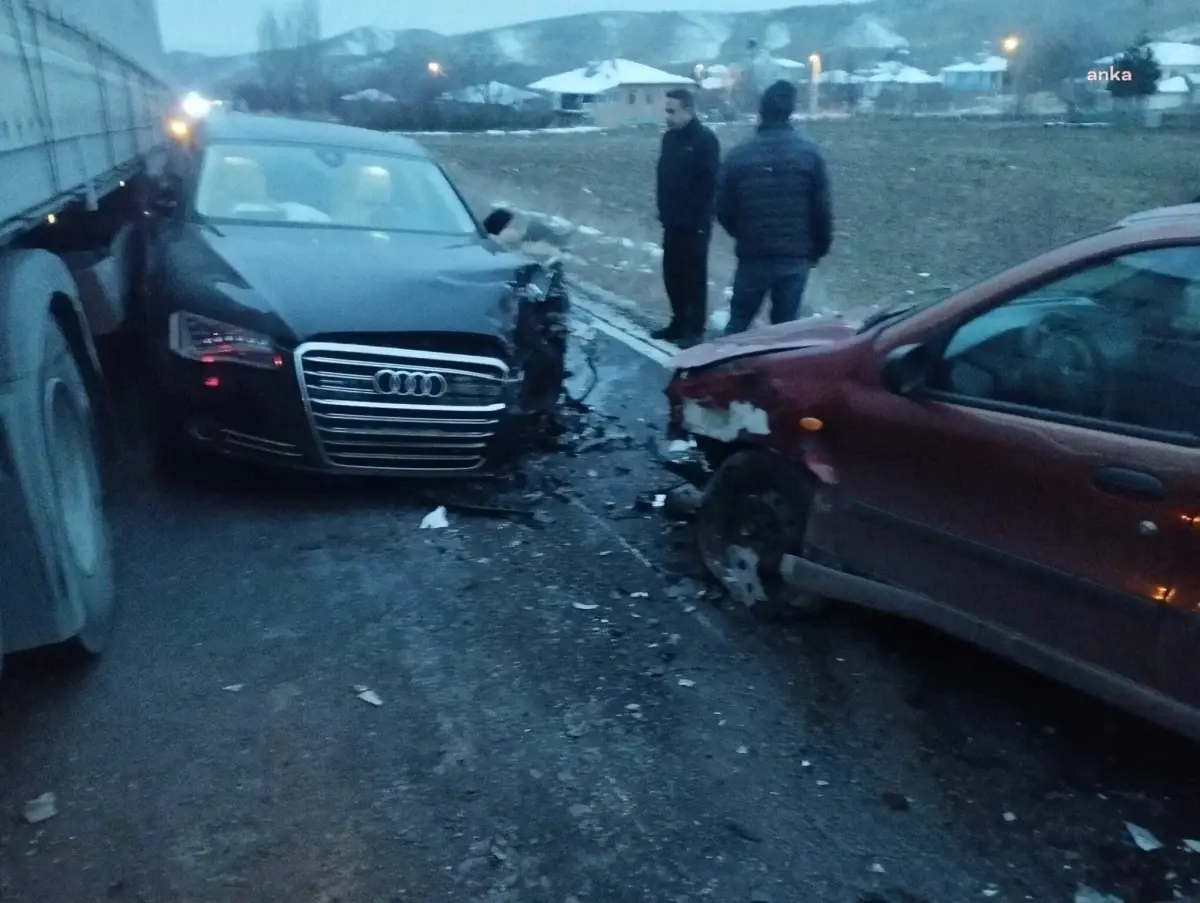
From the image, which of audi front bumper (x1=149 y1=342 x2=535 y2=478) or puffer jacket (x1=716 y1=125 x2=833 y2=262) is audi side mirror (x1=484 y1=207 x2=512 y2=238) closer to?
puffer jacket (x1=716 y1=125 x2=833 y2=262)

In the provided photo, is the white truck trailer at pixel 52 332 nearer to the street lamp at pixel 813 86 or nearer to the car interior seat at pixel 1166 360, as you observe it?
the car interior seat at pixel 1166 360

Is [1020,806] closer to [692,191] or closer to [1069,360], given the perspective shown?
[1069,360]

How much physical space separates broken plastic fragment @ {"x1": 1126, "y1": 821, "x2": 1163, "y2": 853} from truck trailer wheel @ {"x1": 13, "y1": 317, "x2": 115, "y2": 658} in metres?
3.35

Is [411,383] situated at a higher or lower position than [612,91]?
higher

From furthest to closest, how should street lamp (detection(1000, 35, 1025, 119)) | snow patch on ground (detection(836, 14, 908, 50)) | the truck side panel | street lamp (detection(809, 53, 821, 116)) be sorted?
snow patch on ground (detection(836, 14, 908, 50))
street lamp (detection(809, 53, 821, 116))
street lamp (detection(1000, 35, 1025, 119))
the truck side panel

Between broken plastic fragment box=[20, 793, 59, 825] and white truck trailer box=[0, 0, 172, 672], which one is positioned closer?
broken plastic fragment box=[20, 793, 59, 825]

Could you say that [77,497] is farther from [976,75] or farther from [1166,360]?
[976,75]

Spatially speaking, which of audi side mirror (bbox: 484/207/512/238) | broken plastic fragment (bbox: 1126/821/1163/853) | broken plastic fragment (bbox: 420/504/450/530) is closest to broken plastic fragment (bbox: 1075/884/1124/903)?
broken plastic fragment (bbox: 1126/821/1163/853)

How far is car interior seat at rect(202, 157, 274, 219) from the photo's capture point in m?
6.53

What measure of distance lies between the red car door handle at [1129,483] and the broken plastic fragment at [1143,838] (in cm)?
101

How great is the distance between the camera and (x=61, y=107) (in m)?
5.35

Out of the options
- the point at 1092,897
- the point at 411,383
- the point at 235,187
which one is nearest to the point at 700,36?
the point at 235,187

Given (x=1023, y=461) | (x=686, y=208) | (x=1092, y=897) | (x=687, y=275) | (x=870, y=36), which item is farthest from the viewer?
(x=870, y=36)

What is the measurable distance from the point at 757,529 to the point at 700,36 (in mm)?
164421
